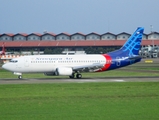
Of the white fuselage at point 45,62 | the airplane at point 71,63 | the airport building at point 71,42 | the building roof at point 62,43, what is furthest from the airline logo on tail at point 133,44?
the building roof at point 62,43

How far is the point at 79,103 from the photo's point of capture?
87.1 ft

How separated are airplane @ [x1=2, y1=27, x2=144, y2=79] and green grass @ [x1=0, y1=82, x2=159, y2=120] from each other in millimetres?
14913

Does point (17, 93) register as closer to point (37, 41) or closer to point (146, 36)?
point (37, 41)

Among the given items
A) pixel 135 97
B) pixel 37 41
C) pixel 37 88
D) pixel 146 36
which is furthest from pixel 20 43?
pixel 135 97

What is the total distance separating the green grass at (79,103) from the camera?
2178cm

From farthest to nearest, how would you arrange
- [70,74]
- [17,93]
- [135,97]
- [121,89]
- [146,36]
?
[146,36]
[70,74]
[121,89]
[17,93]
[135,97]

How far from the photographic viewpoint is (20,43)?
137m

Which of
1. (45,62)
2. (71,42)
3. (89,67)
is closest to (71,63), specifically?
(89,67)

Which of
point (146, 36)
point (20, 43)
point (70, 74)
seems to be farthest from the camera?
point (146, 36)

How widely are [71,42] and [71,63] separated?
83846 mm

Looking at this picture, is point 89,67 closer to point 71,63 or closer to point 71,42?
point 71,63

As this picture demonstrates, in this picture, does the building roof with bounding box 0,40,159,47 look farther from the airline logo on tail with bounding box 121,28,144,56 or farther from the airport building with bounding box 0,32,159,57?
the airline logo on tail with bounding box 121,28,144,56

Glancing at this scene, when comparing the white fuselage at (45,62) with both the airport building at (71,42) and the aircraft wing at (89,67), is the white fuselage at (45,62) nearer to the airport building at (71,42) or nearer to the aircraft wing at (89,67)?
the aircraft wing at (89,67)

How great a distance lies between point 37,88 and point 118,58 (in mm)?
19852
